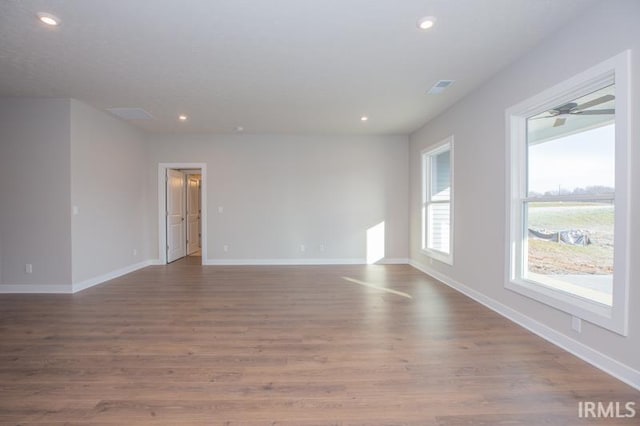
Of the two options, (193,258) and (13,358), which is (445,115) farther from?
(193,258)

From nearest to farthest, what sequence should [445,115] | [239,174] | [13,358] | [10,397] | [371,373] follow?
[10,397] → [371,373] → [13,358] → [445,115] → [239,174]

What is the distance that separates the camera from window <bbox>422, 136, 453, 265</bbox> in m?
4.69

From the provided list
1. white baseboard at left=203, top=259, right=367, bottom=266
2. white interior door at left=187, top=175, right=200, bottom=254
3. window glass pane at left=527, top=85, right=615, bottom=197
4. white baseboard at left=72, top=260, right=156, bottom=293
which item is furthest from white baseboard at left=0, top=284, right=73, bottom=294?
window glass pane at left=527, top=85, right=615, bottom=197

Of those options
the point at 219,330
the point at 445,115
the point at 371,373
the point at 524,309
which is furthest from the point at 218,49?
the point at 524,309

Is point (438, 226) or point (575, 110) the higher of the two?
point (575, 110)

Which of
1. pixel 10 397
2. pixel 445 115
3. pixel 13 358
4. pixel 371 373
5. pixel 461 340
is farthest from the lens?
pixel 445 115

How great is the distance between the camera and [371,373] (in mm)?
2002

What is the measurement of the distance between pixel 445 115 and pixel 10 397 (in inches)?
214

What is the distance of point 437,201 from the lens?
16.5 ft

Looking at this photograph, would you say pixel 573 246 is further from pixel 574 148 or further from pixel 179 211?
pixel 179 211

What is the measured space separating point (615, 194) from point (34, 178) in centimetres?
631

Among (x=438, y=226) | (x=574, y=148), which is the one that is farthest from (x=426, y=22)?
(x=438, y=226)

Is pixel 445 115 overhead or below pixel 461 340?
overhead

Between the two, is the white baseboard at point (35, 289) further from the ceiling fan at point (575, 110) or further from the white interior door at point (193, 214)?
the ceiling fan at point (575, 110)
